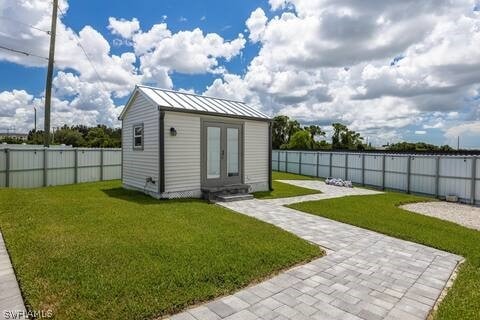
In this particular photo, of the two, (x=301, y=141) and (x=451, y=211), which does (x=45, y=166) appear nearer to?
A: (x=451, y=211)

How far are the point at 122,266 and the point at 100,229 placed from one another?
1993mm

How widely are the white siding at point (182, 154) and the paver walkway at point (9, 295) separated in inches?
236

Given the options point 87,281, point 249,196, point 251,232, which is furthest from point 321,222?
point 87,281

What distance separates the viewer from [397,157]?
14969 mm

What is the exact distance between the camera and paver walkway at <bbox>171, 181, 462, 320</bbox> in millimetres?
3223

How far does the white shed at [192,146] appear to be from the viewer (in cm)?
988

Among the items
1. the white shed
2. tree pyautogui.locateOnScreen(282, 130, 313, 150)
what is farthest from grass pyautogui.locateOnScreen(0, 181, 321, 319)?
tree pyautogui.locateOnScreen(282, 130, 313, 150)

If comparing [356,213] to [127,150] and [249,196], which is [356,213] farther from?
[127,150]

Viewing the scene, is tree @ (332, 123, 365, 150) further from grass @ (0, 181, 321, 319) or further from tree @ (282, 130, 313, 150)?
grass @ (0, 181, 321, 319)

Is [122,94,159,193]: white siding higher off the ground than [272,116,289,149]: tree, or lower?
lower

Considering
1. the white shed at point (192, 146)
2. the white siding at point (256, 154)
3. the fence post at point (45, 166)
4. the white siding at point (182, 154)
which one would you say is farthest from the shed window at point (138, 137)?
the fence post at point (45, 166)

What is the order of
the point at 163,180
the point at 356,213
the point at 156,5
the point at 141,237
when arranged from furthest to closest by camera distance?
1. the point at 156,5
2. the point at 163,180
3. the point at 356,213
4. the point at 141,237

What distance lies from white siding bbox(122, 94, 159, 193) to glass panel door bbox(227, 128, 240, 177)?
2631mm

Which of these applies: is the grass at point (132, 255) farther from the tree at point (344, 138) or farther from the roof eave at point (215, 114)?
the tree at point (344, 138)
